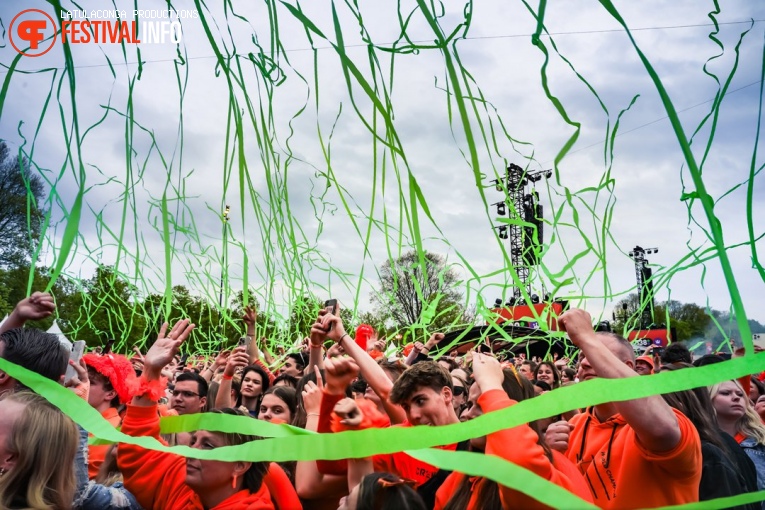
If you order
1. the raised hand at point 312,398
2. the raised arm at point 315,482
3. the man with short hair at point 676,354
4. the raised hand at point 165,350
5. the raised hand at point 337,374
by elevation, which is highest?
the man with short hair at point 676,354

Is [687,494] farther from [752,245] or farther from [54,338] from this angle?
[54,338]

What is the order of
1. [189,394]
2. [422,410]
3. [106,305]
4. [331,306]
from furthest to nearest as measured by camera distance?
[106,305]
[189,394]
[331,306]
[422,410]

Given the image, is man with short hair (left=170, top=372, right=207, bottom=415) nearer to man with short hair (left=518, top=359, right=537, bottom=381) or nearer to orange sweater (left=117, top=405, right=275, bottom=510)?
orange sweater (left=117, top=405, right=275, bottom=510)

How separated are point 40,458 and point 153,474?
81 centimetres

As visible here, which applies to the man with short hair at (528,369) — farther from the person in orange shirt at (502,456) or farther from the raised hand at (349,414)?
the raised hand at (349,414)

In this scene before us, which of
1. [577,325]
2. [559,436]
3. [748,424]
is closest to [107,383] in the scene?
[559,436]

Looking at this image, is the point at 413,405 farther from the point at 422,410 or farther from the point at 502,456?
the point at 502,456

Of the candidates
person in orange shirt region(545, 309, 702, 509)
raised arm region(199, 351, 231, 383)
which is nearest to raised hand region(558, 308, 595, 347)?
person in orange shirt region(545, 309, 702, 509)

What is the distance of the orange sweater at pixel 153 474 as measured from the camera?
8.84 feet

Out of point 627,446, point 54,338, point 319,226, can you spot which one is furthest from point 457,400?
point 54,338

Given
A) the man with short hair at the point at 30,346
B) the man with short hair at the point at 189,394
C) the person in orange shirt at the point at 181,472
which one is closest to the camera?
the person in orange shirt at the point at 181,472

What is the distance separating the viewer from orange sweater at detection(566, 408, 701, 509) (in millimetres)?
2002

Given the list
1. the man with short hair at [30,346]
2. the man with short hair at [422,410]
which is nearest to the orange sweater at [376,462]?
the man with short hair at [422,410]

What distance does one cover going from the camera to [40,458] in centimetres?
205
